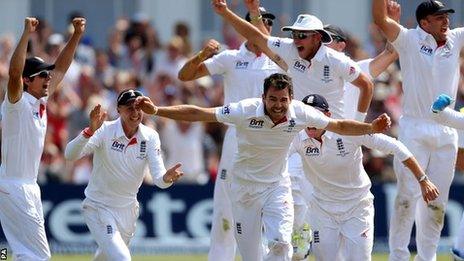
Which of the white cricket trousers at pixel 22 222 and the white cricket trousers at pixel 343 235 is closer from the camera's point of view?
the white cricket trousers at pixel 22 222

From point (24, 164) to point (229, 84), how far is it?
9.07ft

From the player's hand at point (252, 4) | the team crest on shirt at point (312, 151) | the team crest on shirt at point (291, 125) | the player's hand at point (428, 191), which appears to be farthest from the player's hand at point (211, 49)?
the player's hand at point (428, 191)

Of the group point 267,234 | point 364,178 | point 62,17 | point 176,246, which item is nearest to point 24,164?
point 267,234

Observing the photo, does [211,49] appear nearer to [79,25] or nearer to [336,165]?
[79,25]

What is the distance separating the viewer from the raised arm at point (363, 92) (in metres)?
16.1

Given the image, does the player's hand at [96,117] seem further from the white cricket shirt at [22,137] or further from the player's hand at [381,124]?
the player's hand at [381,124]

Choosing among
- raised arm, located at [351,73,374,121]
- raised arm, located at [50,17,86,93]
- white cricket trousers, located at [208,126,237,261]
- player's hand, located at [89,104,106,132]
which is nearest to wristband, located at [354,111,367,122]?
raised arm, located at [351,73,374,121]

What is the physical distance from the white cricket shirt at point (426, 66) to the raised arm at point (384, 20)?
71 mm

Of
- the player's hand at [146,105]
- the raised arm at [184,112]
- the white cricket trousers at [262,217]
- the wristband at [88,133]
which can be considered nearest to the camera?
the player's hand at [146,105]

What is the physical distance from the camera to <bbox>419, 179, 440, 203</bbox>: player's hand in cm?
1534

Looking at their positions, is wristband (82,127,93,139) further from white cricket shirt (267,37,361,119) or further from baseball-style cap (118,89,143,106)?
white cricket shirt (267,37,361,119)

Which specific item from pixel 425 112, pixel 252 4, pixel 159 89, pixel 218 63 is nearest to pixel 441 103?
pixel 425 112

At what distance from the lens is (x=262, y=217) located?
15273 mm

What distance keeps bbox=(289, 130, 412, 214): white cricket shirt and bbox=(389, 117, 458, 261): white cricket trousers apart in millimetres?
679
